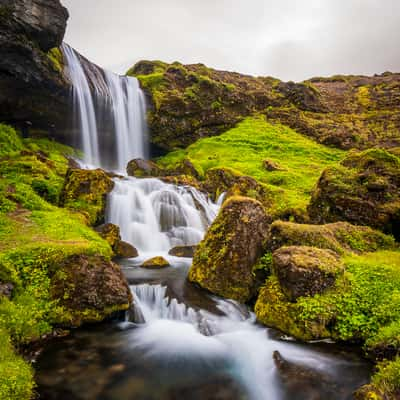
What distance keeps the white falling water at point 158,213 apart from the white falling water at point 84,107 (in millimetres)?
8307

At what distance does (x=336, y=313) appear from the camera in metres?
5.86

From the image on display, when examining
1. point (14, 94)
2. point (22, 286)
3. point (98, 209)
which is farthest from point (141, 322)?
point (14, 94)

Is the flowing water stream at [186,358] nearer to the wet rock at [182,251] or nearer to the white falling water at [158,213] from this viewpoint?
the wet rock at [182,251]

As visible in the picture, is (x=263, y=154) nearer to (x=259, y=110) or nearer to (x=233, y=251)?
(x=259, y=110)

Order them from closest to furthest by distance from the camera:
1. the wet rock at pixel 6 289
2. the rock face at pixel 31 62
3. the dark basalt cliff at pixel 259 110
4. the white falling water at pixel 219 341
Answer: the white falling water at pixel 219 341 → the wet rock at pixel 6 289 → the rock face at pixel 31 62 → the dark basalt cliff at pixel 259 110

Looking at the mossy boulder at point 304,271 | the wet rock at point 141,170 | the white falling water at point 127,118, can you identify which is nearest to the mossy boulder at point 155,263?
the mossy boulder at point 304,271

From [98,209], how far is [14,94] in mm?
11544

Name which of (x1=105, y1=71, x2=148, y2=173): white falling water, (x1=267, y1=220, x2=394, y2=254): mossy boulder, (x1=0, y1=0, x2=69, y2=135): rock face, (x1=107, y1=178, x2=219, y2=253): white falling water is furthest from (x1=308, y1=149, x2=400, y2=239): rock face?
(x1=105, y1=71, x2=148, y2=173): white falling water

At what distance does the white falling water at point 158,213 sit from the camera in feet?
41.7

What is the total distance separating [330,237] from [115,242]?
710 cm

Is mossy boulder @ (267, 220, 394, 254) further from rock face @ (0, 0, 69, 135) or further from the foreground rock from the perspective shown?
rock face @ (0, 0, 69, 135)

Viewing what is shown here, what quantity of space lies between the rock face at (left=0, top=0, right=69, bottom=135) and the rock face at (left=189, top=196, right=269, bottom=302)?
15048 mm

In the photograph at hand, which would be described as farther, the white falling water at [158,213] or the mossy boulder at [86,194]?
the white falling water at [158,213]

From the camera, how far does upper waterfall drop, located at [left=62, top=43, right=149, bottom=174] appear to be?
856 inches
